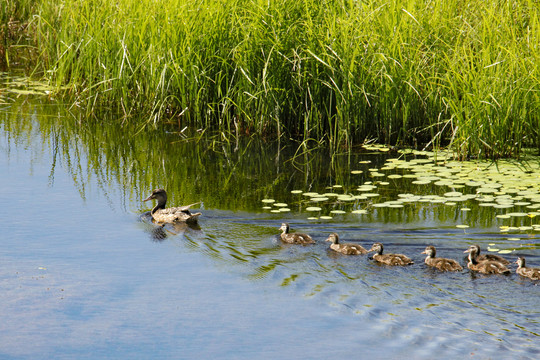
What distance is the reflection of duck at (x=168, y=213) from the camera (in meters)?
8.14

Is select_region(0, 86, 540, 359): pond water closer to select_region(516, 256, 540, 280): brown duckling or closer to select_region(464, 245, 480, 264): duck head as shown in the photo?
select_region(516, 256, 540, 280): brown duckling

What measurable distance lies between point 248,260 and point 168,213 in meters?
1.53

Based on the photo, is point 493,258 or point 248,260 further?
point 248,260

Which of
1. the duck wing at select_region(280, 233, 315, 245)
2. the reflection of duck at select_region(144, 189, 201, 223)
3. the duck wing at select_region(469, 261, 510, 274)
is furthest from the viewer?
the reflection of duck at select_region(144, 189, 201, 223)

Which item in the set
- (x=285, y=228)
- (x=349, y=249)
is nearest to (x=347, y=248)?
(x=349, y=249)

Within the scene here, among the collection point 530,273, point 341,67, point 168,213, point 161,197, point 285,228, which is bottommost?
point 530,273

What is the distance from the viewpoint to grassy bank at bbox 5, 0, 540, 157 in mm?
9805

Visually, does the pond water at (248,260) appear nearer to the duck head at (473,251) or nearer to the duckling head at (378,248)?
the duckling head at (378,248)

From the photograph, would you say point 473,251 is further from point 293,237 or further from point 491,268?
point 293,237

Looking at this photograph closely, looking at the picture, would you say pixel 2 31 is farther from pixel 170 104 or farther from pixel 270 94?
pixel 270 94

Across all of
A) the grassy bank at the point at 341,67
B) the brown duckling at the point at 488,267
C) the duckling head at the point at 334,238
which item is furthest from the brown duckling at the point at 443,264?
the grassy bank at the point at 341,67

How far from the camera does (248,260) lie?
7020 mm

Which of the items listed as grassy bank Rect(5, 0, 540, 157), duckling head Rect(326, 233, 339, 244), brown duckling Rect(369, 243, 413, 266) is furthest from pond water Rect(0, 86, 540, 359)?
grassy bank Rect(5, 0, 540, 157)

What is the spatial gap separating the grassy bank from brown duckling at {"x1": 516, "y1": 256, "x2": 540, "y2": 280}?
3341mm
